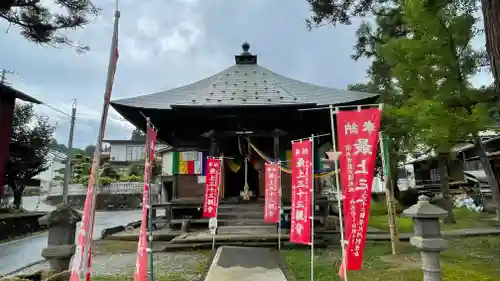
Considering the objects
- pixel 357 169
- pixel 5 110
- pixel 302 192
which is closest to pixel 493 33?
pixel 357 169

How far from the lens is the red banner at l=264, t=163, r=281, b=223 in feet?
31.7

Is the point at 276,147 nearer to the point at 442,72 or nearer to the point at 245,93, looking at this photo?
the point at 245,93

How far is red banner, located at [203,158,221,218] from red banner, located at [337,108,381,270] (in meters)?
6.07

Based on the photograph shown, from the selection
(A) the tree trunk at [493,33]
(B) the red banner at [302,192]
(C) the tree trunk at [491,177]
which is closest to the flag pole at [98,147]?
(A) the tree trunk at [493,33]

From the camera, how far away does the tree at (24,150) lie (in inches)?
669

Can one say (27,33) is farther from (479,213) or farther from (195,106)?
(479,213)

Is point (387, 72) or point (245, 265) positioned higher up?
point (387, 72)

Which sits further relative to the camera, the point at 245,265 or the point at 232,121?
the point at 232,121

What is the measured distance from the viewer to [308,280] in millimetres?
6191

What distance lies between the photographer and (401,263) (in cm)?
759

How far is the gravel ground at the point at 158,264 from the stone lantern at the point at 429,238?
4.13m

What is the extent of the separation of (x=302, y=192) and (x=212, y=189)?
3.80 metres

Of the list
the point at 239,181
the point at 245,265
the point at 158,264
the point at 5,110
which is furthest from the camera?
the point at 239,181

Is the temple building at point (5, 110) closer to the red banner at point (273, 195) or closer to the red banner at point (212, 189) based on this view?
the red banner at point (212, 189)
